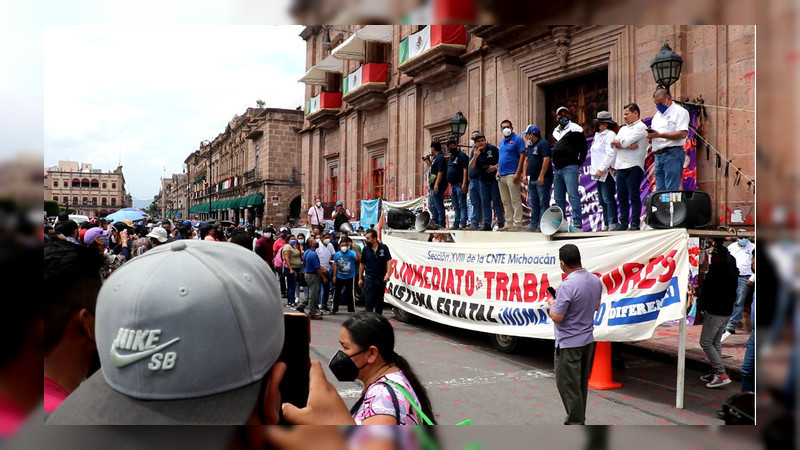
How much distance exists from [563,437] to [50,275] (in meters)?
1.51

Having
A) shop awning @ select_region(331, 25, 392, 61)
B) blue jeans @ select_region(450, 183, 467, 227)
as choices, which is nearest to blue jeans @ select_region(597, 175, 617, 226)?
blue jeans @ select_region(450, 183, 467, 227)

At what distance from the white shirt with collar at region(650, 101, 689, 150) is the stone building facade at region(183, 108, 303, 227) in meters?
28.6

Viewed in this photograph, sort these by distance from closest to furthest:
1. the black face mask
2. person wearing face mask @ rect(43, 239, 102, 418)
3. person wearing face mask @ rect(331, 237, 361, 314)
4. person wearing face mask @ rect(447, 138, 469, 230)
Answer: person wearing face mask @ rect(43, 239, 102, 418) → the black face mask → person wearing face mask @ rect(447, 138, 469, 230) → person wearing face mask @ rect(331, 237, 361, 314)

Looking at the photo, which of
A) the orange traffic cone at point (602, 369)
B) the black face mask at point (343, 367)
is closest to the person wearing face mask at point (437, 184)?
the orange traffic cone at point (602, 369)

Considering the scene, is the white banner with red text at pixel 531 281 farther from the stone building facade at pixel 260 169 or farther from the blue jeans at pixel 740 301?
the stone building facade at pixel 260 169

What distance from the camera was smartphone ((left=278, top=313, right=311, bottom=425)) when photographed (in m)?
1.51

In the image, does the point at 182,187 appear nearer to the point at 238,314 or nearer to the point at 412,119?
the point at 412,119

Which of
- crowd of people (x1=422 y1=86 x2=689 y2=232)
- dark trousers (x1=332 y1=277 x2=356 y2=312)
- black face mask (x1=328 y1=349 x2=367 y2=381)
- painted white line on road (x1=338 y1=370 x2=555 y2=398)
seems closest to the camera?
black face mask (x1=328 y1=349 x2=367 y2=381)

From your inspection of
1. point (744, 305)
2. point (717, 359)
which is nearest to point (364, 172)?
point (744, 305)

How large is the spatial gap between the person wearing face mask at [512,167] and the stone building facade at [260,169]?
2594cm

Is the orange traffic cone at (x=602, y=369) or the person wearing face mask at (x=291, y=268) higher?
the person wearing face mask at (x=291, y=268)

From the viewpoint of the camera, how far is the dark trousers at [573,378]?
4422mm

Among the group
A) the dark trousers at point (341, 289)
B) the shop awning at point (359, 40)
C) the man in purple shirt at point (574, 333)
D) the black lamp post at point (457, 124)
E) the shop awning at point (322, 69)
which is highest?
the shop awning at point (322, 69)

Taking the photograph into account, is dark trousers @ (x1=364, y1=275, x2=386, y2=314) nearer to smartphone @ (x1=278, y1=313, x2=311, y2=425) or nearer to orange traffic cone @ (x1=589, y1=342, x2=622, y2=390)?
orange traffic cone @ (x1=589, y1=342, x2=622, y2=390)
